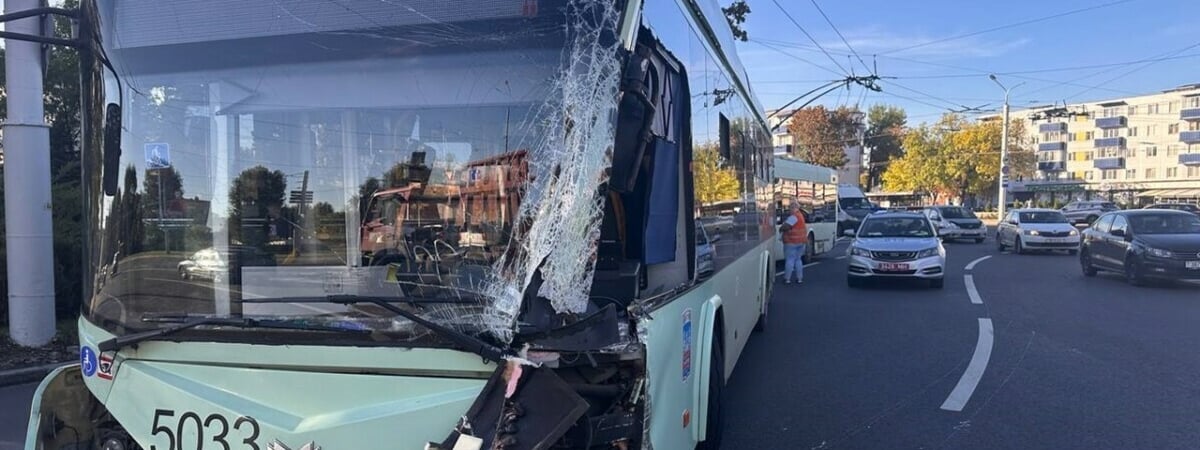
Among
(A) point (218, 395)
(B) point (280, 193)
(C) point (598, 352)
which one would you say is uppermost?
(B) point (280, 193)

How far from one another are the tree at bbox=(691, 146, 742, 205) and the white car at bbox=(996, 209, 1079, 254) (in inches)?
839

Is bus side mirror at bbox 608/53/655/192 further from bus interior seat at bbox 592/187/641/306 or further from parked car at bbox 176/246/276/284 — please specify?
parked car at bbox 176/246/276/284

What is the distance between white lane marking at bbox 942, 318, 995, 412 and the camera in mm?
6746

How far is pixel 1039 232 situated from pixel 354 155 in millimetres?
24931

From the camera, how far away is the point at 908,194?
3123 inches

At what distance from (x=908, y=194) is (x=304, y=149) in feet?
270

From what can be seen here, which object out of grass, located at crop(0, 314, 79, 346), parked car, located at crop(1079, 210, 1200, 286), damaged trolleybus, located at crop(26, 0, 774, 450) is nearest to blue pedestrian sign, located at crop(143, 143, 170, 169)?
damaged trolleybus, located at crop(26, 0, 774, 450)

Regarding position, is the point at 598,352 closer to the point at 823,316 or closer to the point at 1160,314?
the point at 823,316

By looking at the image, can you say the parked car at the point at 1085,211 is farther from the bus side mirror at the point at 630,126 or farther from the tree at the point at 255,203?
the tree at the point at 255,203

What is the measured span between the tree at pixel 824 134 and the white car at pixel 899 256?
64.2 m

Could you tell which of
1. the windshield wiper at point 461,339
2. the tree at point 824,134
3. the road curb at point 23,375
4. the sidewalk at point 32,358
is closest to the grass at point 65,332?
the sidewalk at point 32,358

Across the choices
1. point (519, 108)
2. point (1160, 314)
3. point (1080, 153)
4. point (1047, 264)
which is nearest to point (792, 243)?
point (1160, 314)

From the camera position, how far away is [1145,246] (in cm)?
1481

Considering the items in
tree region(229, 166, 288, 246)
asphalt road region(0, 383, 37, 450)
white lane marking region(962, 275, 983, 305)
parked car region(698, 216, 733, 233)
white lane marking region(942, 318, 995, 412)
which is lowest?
asphalt road region(0, 383, 37, 450)
